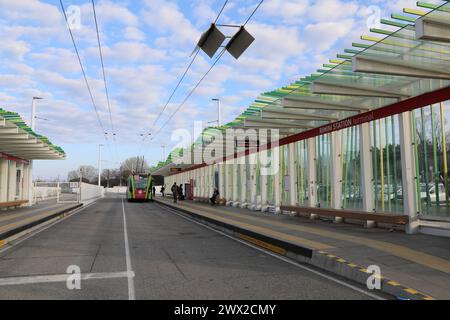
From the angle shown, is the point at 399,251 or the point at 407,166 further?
the point at 407,166

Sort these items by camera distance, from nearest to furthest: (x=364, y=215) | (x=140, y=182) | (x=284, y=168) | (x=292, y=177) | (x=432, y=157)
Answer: (x=432, y=157) → (x=364, y=215) → (x=292, y=177) → (x=284, y=168) → (x=140, y=182)

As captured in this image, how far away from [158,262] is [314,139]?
1092cm

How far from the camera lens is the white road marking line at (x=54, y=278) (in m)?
6.56

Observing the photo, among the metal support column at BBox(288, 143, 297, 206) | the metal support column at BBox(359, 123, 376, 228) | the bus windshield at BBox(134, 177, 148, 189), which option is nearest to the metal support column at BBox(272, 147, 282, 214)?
the metal support column at BBox(288, 143, 297, 206)

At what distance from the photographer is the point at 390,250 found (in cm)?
844

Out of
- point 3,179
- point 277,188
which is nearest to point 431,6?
point 277,188

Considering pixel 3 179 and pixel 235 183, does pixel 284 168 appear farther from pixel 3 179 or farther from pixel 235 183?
pixel 3 179

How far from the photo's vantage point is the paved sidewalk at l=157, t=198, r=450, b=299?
6039 millimetres

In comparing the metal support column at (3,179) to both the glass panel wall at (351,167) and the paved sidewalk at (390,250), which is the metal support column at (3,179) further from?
the glass panel wall at (351,167)

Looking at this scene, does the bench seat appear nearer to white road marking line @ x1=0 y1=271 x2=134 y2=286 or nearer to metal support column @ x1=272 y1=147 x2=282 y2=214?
metal support column @ x1=272 y1=147 x2=282 y2=214

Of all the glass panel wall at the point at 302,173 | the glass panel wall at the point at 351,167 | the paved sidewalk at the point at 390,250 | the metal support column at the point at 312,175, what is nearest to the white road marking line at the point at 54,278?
the paved sidewalk at the point at 390,250

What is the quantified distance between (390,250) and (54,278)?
6508 millimetres
